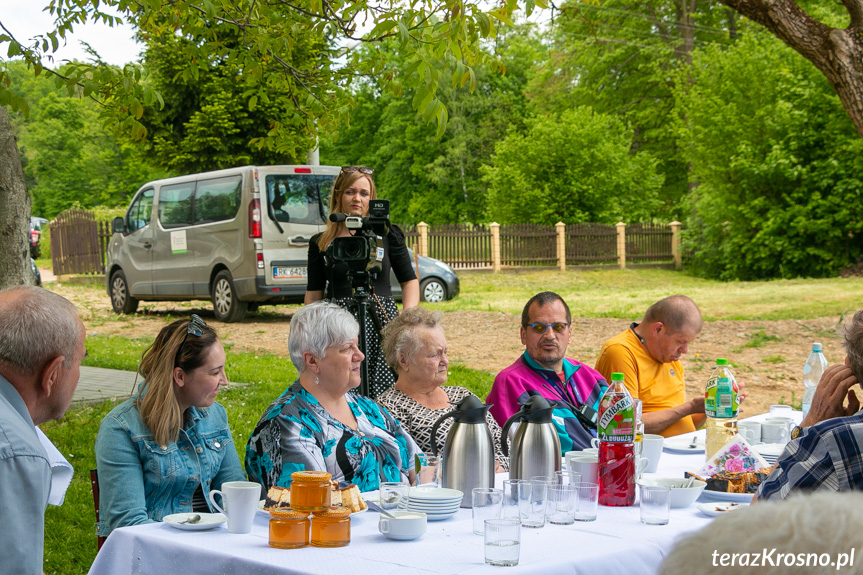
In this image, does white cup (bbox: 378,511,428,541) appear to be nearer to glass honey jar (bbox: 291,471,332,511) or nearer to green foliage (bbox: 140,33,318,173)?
glass honey jar (bbox: 291,471,332,511)

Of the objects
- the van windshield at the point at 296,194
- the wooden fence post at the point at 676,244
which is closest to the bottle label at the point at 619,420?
the van windshield at the point at 296,194

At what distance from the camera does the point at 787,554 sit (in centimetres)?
81

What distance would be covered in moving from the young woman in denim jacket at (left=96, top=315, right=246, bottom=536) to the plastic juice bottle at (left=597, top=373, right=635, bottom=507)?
1363mm

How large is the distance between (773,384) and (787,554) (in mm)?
8437

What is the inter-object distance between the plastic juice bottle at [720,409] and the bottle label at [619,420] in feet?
2.25

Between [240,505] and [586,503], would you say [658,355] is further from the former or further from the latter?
[240,505]

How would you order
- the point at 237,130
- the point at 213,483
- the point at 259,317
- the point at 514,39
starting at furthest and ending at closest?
1. the point at 514,39
2. the point at 237,130
3. the point at 259,317
4. the point at 213,483

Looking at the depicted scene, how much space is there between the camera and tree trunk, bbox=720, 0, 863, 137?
705 centimetres

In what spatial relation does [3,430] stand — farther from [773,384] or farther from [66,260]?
[66,260]

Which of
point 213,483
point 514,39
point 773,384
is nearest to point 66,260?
point 773,384

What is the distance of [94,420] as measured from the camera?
6.80 m

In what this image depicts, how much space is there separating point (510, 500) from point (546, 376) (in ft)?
5.44

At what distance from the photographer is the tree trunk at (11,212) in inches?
238

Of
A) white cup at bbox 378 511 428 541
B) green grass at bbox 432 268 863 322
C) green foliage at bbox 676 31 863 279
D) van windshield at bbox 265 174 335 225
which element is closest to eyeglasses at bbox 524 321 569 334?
white cup at bbox 378 511 428 541
